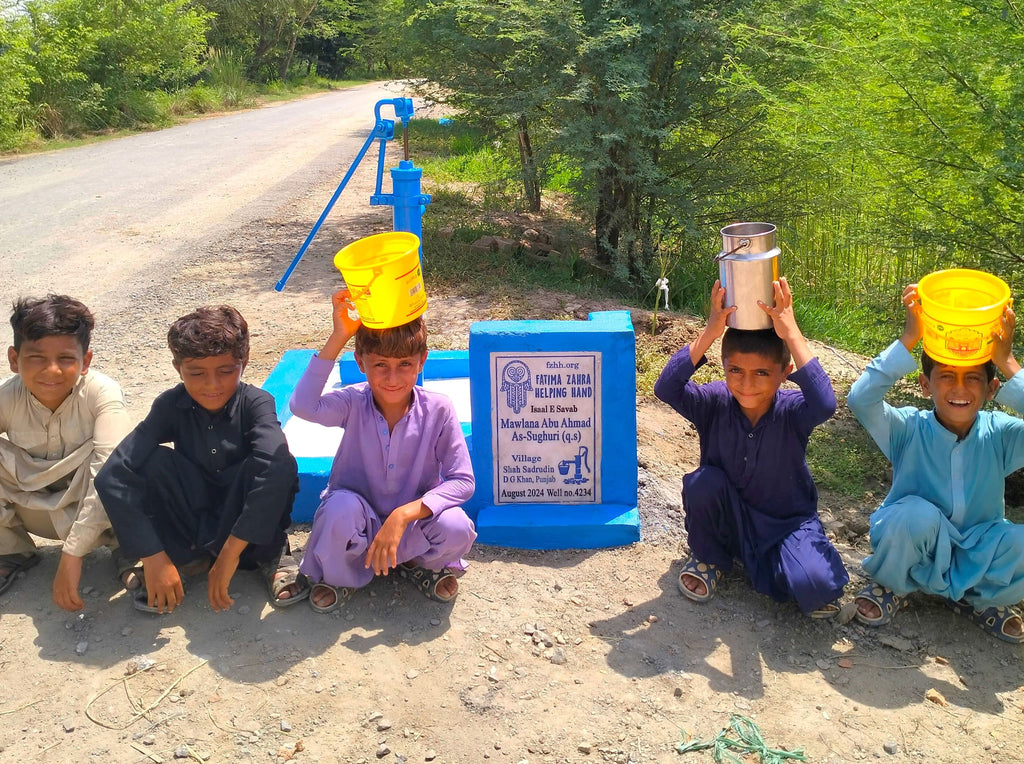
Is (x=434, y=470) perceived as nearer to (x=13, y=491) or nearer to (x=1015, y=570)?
(x=13, y=491)

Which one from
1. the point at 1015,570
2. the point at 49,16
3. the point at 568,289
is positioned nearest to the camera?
the point at 1015,570

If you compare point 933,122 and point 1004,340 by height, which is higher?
point 933,122

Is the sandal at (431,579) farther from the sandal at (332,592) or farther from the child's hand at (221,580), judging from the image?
the child's hand at (221,580)

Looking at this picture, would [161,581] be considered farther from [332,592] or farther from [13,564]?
[13,564]

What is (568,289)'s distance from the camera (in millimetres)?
6828

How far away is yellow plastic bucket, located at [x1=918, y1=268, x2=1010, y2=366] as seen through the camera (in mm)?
2729

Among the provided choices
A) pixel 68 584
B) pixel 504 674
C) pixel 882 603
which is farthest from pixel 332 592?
pixel 882 603

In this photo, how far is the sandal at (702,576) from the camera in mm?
3195

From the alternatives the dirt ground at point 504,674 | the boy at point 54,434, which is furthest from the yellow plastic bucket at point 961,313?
the boy at point 54,434

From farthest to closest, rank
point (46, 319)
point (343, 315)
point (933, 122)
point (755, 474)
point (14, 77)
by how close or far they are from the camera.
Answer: point (14, 77)
point (933, 122)
point (755, 474)
point (46, 319)
point (343, 315)

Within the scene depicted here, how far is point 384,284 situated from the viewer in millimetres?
2842

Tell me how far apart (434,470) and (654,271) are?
14.2 ft

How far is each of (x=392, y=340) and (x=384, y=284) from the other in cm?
22

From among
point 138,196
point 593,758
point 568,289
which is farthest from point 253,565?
point 138,196
